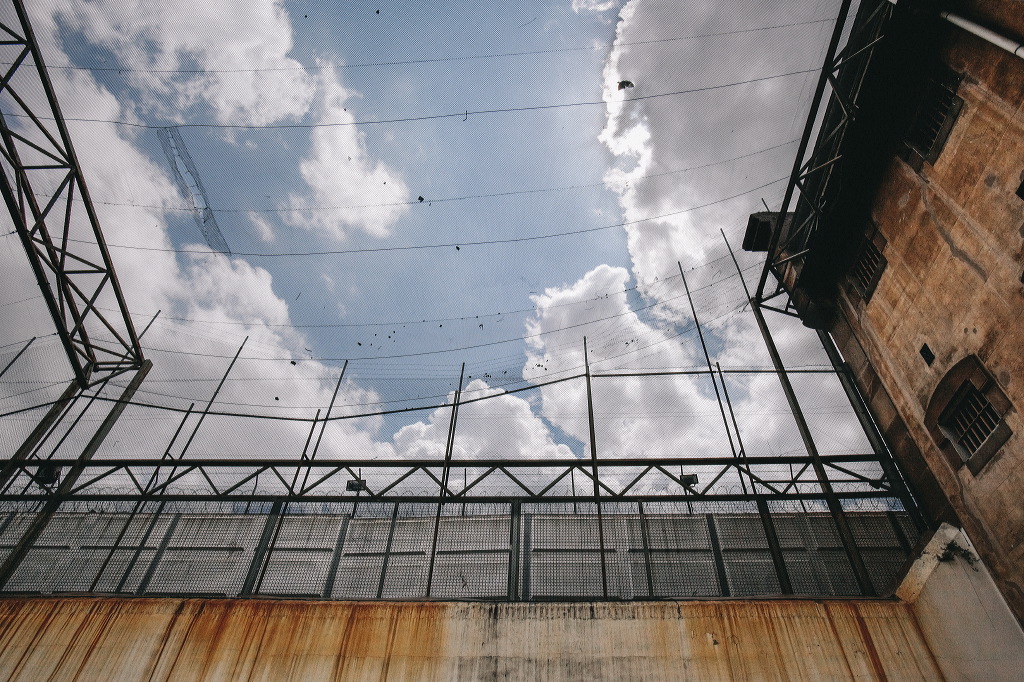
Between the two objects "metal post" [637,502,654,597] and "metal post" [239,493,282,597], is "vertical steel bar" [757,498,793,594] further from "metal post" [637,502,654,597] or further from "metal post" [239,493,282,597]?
"metal post" [239,493,282,597]

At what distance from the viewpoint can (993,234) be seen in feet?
21.6

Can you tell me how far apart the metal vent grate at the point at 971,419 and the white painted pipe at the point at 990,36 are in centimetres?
459

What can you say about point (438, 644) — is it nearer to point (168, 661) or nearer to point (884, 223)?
point (168, 661)

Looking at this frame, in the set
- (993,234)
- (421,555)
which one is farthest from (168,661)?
(993,234)

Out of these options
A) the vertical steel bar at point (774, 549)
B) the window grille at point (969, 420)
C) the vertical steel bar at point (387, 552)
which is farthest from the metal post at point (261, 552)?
the window grille at point (969, 420)

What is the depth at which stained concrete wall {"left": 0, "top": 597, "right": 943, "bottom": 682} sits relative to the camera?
6539mm

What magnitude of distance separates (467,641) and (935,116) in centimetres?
1152

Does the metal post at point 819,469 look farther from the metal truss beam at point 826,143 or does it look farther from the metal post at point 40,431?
the metal post at point 40,431

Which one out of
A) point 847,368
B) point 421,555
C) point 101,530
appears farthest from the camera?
point 847,368

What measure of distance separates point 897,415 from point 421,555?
9.72m

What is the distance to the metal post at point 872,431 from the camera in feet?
27.7

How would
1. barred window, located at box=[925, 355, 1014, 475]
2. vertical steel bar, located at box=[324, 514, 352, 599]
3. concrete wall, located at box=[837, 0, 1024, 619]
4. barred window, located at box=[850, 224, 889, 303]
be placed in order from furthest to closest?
barred window, located at box=[850, 224, 889, 303], vertical steel bar, located at box=[324, 514, 352, 599], barred window, located at box=[925, 355, 1014, 475], concrete wall, located at box=[837, 0, 1024, 619]

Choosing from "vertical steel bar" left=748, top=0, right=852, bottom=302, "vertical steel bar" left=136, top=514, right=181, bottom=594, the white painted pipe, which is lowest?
"vertical steel bar" left=136, top=514, right=181, bottom=594

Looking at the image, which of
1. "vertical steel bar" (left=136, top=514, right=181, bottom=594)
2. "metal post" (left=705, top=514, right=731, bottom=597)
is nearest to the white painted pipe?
"metal post" (left=705, top=514, right=731, bottom=597)
